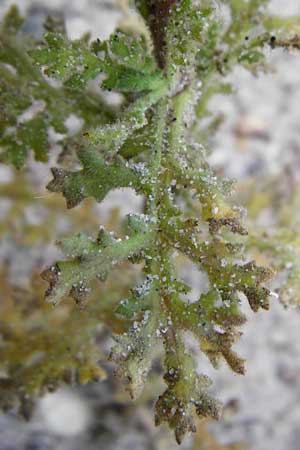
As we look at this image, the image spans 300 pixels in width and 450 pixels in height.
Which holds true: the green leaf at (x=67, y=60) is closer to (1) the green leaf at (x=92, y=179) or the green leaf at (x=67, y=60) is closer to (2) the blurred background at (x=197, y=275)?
(1) the green leaf at (x=92, y=179)

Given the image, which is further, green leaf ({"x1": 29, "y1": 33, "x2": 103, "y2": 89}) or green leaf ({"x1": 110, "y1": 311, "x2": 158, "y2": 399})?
green leaf ({"x1": 29, "y1": 33, "x2": 103, "y2": 89})

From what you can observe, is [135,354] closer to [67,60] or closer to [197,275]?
[67,60]

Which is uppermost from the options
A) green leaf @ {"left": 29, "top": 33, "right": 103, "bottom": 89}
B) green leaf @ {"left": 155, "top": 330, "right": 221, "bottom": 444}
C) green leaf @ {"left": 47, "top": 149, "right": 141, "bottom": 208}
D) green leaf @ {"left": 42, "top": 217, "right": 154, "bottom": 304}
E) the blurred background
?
the blurred background

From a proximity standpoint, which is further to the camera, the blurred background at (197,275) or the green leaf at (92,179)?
the blurred background at (197,275)

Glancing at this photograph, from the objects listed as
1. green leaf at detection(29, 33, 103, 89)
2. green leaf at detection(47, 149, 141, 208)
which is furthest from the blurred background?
green leaf at detection(47, 149, 141, 208)

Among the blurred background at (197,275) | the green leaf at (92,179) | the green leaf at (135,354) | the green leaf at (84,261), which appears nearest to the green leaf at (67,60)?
the green leaf at (92,179)

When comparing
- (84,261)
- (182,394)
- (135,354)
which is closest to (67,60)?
(84,261)

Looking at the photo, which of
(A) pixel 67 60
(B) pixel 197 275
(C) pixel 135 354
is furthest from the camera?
(B) pixel 197 275

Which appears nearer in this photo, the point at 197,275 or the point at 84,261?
the point at 84,261

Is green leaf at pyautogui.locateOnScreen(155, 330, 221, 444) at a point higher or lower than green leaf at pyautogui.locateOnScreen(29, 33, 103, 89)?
lower

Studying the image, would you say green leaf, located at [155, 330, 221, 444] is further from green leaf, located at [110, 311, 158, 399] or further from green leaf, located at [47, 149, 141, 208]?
green leaf, located at [47, 149, 141, 208]
